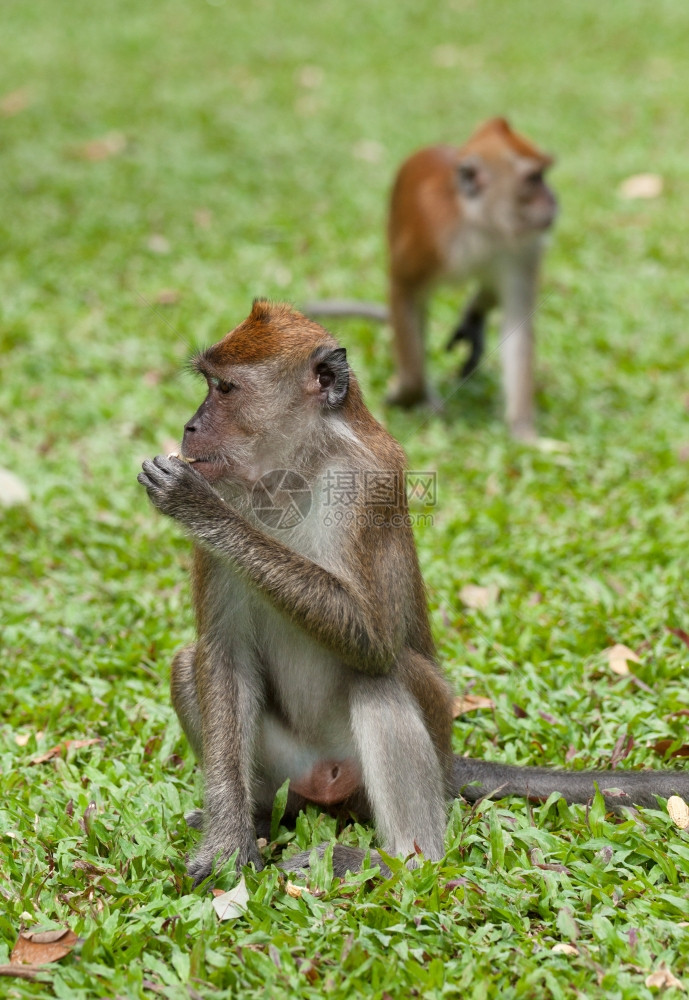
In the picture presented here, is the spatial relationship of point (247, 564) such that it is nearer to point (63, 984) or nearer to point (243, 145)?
point (63, 984)

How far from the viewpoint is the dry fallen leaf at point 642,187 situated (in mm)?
10031

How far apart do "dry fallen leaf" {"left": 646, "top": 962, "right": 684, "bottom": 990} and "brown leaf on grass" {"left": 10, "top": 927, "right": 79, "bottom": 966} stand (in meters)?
1.44

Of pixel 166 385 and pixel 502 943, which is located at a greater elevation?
pixel 166 385

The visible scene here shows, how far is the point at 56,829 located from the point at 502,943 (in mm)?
1378

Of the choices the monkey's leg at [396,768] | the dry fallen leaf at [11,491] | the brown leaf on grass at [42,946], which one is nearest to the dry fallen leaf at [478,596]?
the monkey's leg at [396,768]

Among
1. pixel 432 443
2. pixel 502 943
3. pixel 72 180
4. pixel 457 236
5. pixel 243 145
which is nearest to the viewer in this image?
pixel 502 943

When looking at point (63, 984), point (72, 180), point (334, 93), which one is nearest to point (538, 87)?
point (334, 93)

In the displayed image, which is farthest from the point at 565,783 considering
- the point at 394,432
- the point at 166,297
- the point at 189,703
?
the point at 166,297

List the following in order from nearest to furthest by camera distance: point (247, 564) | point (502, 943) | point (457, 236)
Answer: point (502, 943) → point (247, 564) → point (457, 236)

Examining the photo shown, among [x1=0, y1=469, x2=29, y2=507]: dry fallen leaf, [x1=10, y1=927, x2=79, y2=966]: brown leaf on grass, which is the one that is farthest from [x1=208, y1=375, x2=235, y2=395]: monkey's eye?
[x1=0, y1=469, x2=29, y2=507]: dry fallen leaf

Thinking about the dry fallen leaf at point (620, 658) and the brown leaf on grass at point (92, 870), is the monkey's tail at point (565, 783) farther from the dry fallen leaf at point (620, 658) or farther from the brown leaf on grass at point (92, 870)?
the brown leaf on grass at point (92, 870)

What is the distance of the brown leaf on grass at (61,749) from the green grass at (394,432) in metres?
0.04

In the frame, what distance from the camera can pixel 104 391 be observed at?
655 centimetres

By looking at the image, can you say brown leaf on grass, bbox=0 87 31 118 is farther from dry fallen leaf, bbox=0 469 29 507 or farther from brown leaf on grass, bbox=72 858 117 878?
brown leaf on grass, bbox=72 858 117 878
